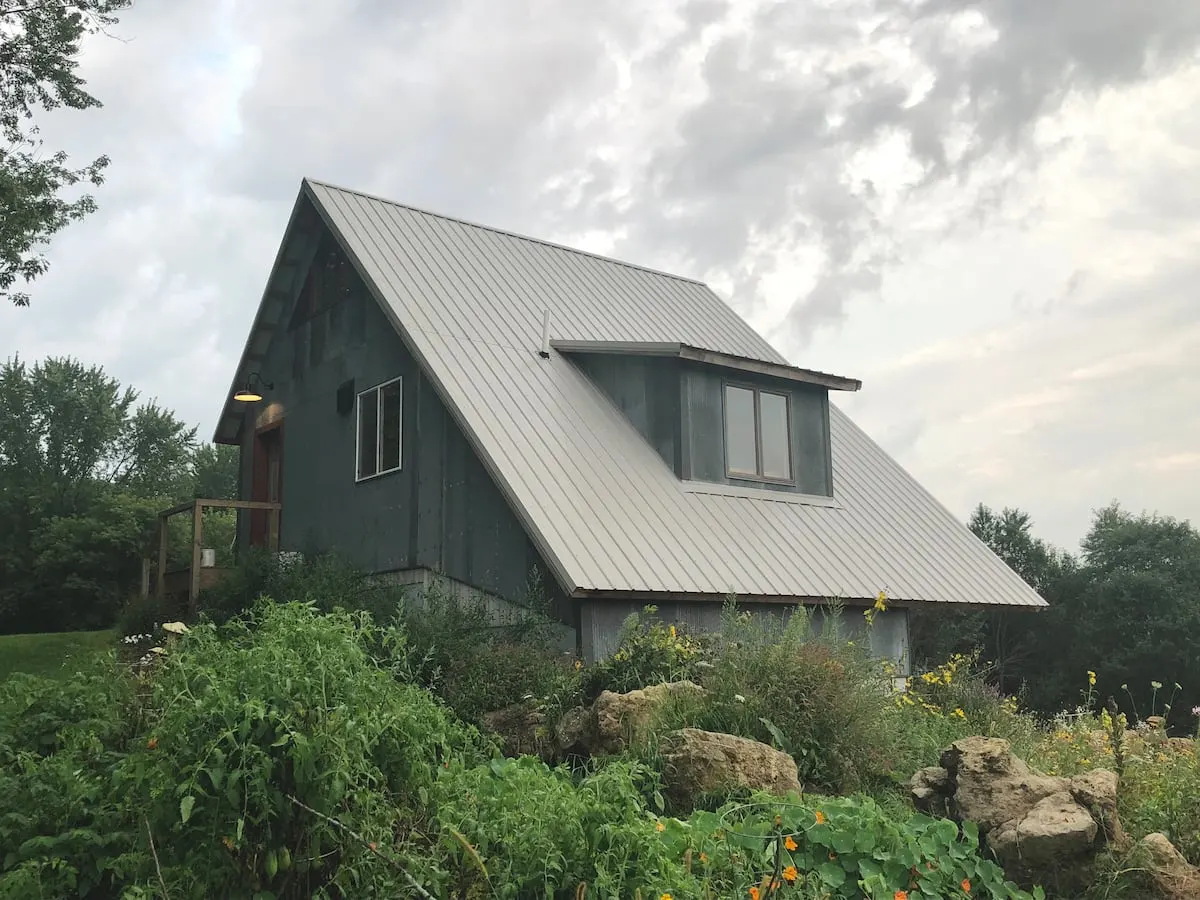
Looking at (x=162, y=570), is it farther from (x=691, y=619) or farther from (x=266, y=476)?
(x=691, y=619)

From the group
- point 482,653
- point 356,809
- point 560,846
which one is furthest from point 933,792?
point 482,653

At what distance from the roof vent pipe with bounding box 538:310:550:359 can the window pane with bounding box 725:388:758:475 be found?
2.50 meters

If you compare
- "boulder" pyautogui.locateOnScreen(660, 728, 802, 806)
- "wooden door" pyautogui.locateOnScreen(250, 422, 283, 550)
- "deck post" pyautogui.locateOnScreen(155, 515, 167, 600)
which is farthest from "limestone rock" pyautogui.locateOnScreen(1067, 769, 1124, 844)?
"deck post" pyautogui.locateOnScreen(155, 515, 167, 600)

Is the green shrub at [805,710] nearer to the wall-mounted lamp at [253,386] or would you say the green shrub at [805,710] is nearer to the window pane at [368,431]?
the window pane at [368,431]

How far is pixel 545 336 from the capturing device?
15312 millimetres

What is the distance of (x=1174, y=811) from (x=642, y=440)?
8526mm

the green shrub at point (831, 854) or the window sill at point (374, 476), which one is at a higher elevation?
the window sill at point (374, 476)

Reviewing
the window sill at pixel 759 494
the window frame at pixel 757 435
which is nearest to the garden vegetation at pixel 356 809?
the window sill at pixel 759 494

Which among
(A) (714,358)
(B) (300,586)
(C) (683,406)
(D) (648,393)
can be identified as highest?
(A) (714,358)

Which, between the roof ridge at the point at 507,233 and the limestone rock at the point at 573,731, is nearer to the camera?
the limestone rock at the point at 573,731

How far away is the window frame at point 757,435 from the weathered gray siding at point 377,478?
3527 mm

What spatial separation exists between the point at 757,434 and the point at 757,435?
2 centimetres

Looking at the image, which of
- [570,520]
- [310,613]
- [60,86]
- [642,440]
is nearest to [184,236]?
[60,86]

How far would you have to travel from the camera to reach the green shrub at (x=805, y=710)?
A: 7.48 meters
